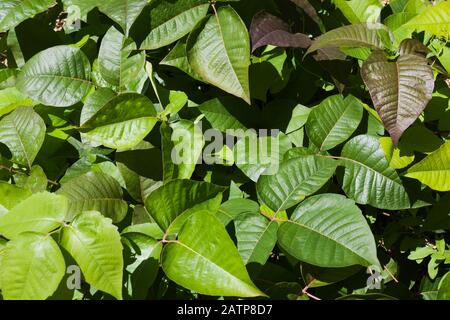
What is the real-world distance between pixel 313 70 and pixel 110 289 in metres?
0.70

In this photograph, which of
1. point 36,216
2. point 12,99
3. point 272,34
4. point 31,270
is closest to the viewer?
point 31,270

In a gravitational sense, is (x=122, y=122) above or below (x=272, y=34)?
below

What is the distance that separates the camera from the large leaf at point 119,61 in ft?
3.74

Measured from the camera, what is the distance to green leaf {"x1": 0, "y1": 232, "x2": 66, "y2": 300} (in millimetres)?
806

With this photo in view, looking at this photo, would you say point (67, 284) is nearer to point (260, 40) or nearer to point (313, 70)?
point (260, 40)

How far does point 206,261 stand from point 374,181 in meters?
0.44

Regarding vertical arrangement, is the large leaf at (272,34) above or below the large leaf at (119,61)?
above

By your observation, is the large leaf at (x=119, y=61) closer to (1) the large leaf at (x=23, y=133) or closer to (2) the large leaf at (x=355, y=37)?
(1) the large leaf at (x=23, y=133)

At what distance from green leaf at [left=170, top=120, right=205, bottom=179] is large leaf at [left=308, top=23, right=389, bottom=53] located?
30 cm

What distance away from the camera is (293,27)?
1.13 m

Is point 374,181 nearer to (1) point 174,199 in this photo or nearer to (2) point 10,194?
(1) point 174,199

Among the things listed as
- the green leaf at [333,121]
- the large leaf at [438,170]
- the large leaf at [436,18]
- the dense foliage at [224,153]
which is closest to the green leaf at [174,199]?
the dense foliage at [224,153]

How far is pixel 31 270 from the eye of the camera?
0.81m

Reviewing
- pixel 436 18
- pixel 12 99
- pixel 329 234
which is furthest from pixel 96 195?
pixel 436 18
